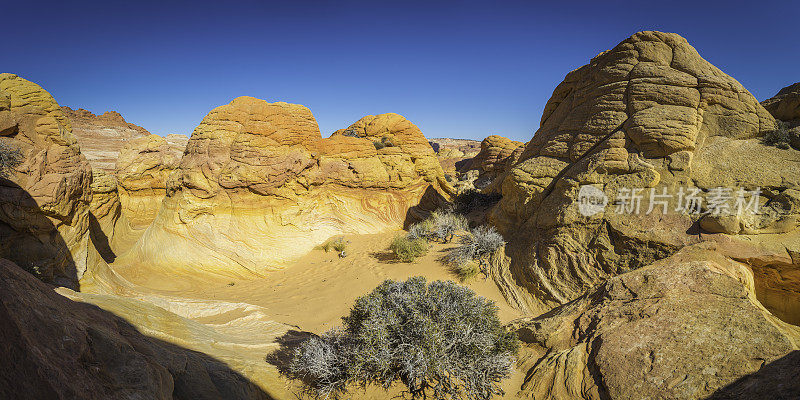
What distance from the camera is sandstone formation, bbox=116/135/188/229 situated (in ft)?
53.7

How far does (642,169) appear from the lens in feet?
22.4

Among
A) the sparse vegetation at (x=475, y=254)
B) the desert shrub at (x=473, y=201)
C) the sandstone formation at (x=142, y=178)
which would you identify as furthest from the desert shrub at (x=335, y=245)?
the sandstone formation at (x=142, y=178)

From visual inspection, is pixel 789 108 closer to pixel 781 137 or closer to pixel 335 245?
pixel 781 137

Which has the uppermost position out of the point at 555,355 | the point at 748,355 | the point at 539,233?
the point at 539,233

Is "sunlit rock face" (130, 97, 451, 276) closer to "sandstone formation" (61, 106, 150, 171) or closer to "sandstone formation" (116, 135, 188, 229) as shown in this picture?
"sandstone formation" (116, 135, 188, 229)

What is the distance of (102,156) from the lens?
2328 centimetres

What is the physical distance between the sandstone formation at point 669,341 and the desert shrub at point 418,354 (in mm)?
637

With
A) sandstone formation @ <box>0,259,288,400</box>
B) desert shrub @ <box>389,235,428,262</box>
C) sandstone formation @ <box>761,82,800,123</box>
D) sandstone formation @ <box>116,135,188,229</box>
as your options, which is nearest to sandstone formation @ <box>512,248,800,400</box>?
sandstone formation @ <box>0,259,288,400</box>

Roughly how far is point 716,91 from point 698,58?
108cm

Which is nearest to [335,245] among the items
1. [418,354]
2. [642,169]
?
[418,354]

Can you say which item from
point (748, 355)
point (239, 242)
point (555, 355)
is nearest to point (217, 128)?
point (239, 242)

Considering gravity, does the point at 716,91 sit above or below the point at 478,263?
above

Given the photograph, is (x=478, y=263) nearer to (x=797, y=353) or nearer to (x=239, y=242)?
(x=797, y=353)

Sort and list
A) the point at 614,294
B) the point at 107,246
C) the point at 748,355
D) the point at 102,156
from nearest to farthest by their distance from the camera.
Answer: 1. the point at 748,355
2. the point at 614,294
3. the point at 107,246
4. the point at 102,156
